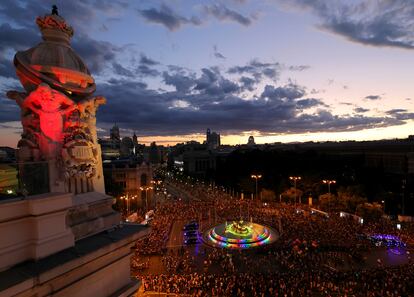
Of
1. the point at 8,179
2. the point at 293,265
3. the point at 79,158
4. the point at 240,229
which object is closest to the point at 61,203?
the point at 8,179

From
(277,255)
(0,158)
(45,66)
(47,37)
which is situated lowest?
(277,255)

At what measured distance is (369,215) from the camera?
3475 centimetres

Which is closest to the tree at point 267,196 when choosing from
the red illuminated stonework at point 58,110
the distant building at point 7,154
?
the red illuminated stonework at point 58,110

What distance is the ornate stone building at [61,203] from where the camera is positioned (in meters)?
4.35

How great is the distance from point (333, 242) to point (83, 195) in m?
27.1

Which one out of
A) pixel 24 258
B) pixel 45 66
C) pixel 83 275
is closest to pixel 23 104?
pixel 45 66

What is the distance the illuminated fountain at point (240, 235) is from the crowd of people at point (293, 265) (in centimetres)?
138

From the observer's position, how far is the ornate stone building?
4348 millimetres

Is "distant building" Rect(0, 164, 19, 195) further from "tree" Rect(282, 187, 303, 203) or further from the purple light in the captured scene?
"tree" Rect(282, 187, 303, 203)

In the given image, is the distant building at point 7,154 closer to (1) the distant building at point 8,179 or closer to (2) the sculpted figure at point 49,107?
(2) the sculpted figure at point 49,107

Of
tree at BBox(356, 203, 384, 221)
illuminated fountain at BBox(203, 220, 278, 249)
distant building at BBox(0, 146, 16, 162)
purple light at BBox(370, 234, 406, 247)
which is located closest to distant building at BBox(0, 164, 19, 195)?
distant building at BBox(0, 146, 16, 162)

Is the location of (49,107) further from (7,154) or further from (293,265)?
(293,265)

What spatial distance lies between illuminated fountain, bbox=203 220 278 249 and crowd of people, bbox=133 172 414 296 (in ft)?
4.54

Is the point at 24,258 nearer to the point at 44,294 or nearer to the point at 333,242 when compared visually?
the point at 44,294
